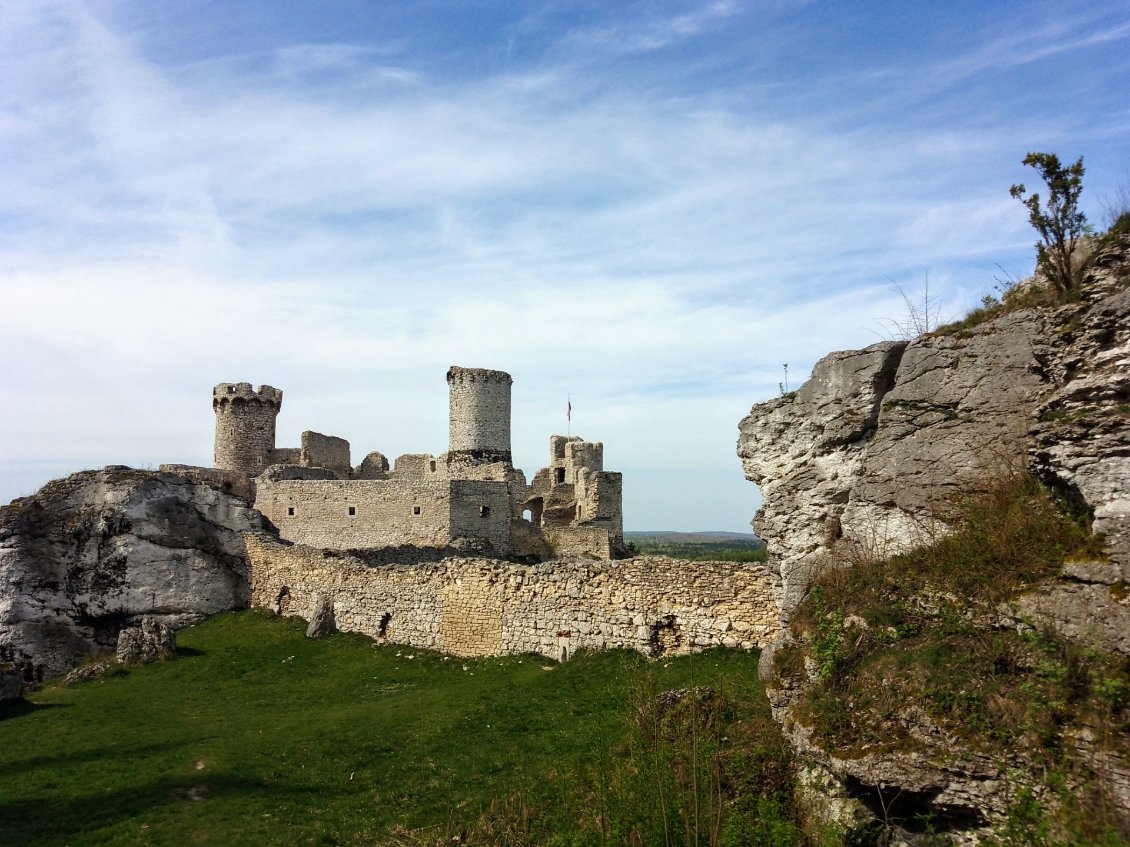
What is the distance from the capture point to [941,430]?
7402mm

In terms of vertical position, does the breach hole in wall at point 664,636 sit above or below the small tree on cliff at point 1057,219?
below

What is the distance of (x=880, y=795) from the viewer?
5.85 metres

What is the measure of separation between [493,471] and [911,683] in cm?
3010

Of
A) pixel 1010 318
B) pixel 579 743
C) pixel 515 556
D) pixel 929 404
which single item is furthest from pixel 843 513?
pixel 515 556

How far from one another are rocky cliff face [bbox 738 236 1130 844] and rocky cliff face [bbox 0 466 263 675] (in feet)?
72.8

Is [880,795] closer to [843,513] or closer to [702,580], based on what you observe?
[843,513]

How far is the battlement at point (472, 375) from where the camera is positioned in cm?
4150

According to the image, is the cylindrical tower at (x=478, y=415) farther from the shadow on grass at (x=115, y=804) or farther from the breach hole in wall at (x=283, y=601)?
the shadow on grass at (x=115, y=804)

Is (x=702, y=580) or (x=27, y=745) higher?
(x=702, y=580)

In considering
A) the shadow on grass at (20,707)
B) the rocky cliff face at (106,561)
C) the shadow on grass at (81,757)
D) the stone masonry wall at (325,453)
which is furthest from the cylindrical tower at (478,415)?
the shadow on grass at (81,757)

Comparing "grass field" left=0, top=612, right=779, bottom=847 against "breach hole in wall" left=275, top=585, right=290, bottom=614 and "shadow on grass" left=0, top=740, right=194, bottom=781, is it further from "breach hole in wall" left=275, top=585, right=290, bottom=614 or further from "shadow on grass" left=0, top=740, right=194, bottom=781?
"breach hole in wall" left=275, top=585, right=290, bottom=614

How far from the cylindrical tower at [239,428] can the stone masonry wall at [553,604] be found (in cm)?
1832

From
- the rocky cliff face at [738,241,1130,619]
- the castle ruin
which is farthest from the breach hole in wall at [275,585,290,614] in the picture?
the rocky cliff face at [738,241,1130,619]

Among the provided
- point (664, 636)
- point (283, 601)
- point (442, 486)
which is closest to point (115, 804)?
point (664, 636)
